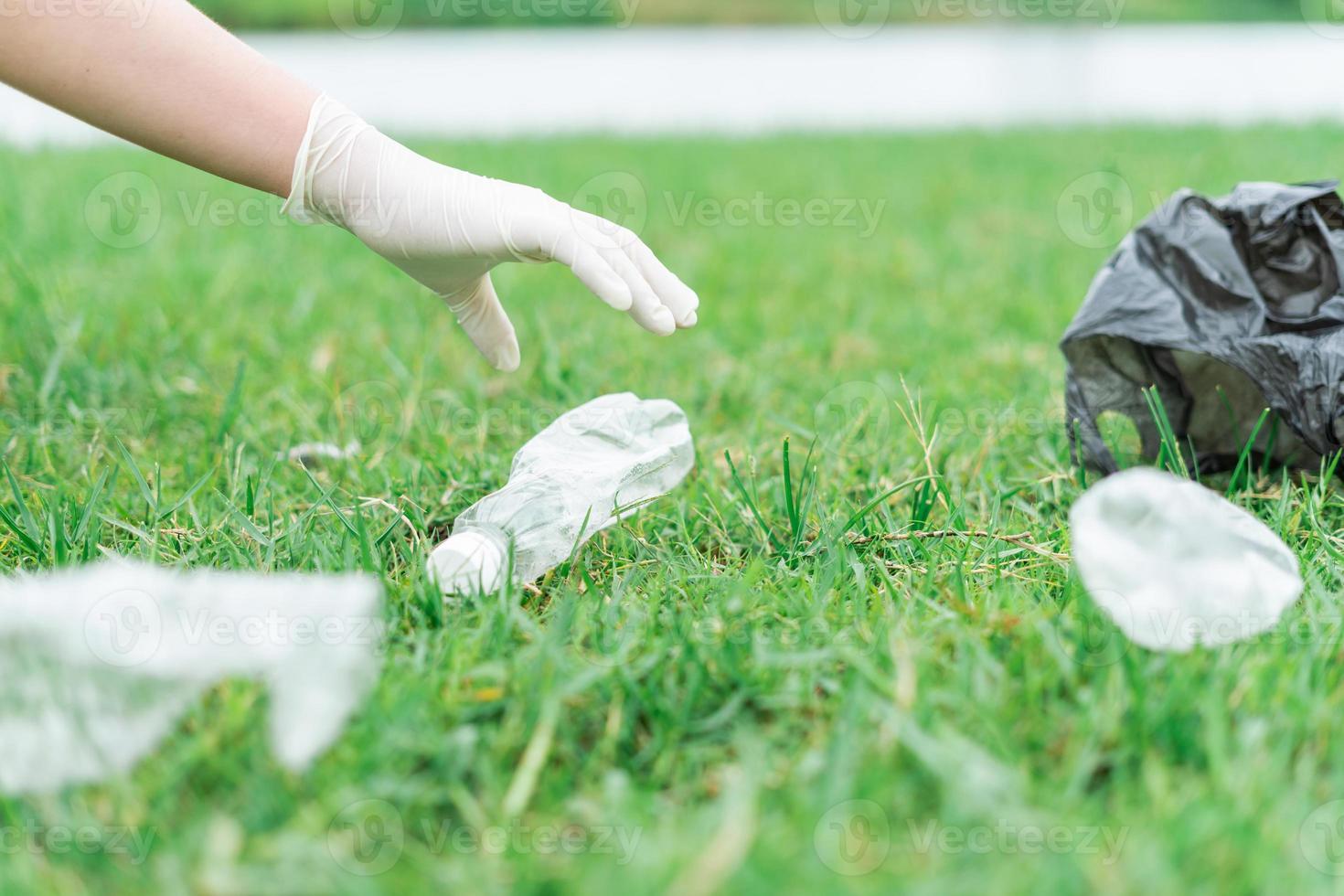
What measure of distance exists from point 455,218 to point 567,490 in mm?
421

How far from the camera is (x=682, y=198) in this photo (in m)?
4.85

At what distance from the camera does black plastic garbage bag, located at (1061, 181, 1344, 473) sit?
68.6 inches

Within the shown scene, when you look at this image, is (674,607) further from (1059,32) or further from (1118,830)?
(1059,32)

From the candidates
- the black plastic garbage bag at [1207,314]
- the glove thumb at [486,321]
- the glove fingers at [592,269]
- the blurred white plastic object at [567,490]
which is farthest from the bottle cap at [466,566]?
the black plastic garbage bag at [1207,314]

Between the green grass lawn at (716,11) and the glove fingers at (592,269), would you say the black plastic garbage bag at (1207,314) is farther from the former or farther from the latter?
the green grass lawn at (716,11)

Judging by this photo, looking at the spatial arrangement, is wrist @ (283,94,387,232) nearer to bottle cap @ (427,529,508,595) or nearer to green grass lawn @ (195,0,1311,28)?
bottle cap @ (427,529,508,595)

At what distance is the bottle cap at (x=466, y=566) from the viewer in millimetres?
1317

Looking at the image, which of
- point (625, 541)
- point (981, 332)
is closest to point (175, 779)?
point (625, 541)

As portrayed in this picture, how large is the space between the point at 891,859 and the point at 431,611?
628 mm

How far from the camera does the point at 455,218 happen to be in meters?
1.56

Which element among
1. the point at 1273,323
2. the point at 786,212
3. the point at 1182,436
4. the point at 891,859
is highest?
the point at 786,212

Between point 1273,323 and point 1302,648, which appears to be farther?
point 1273,323

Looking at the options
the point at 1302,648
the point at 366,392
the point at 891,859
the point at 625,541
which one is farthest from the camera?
the point at 366,392

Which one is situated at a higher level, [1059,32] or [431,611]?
[1059,32]
